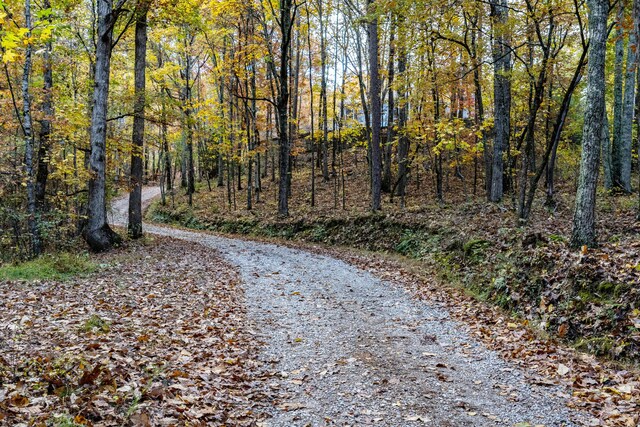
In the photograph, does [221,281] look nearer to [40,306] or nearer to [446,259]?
[40,306]

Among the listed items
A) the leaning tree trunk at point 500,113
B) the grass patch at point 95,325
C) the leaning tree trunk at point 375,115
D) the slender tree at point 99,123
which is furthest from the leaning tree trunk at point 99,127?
the leaning tree trunk at point 500,113

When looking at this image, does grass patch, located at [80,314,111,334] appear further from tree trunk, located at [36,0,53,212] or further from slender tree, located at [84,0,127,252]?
tree trunk, located at [36,0,53,212]

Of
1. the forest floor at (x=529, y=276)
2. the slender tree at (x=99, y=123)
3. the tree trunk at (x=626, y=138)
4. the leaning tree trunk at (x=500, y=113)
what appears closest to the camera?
the forest floor at (x=529, y=276)

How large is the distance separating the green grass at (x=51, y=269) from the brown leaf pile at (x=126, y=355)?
0.70 metres

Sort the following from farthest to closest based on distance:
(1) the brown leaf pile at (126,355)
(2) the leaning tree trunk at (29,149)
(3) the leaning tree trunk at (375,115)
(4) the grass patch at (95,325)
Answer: (3) the leaning tree trunk at (375,115), (2) the leaning tree trunk at (29,149), (4) the grass patch at (95,325), (1) the brown leaf pile at (126,355)

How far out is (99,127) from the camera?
13.4 meters

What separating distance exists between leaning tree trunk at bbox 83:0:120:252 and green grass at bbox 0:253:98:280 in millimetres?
2821

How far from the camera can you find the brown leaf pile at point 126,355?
380cm

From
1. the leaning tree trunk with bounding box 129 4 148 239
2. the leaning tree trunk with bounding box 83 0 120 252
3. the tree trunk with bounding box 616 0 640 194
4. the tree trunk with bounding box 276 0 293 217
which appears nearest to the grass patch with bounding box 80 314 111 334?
the leaning tree trunk with bounding box 83 0 120 252

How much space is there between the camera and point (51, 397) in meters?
3.79

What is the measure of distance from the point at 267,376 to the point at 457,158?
1919 centimetres

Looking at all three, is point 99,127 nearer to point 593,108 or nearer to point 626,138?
point 593,108

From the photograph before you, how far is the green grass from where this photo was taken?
9227 mm

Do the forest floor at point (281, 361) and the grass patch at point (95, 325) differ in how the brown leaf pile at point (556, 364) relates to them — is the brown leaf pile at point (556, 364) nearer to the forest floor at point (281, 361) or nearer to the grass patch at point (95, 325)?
the forest floor at point (281, 361)
